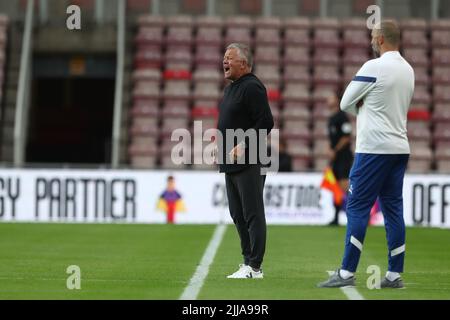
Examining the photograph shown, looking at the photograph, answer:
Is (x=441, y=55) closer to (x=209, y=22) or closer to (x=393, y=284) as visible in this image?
(x=209, y=22)

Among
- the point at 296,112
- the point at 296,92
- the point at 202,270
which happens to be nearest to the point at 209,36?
the point at 296,92

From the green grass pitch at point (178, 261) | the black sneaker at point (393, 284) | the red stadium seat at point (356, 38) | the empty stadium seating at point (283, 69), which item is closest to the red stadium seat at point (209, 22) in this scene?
the empty stadium seating at point (283, 69)

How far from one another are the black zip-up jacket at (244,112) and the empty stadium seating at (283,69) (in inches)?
571

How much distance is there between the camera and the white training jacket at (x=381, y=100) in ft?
29.0

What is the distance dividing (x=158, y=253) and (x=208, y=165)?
1035 cm

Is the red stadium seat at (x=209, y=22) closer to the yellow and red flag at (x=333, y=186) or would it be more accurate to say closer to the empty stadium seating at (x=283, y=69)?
the empty stadium seating at (x=283, y=69)

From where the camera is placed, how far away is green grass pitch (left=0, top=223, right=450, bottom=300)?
8.58m

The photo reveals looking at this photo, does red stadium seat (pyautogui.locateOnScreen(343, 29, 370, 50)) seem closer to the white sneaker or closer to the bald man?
the white sneaker

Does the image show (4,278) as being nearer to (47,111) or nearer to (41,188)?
(41,188)

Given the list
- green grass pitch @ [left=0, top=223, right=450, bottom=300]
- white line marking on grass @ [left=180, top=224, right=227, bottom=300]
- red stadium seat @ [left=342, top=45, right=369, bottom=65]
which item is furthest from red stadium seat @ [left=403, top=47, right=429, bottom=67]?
white line marking on grass @ [left=180, top=224, right=227, bottom=300]

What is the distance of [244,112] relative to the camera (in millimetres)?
9703

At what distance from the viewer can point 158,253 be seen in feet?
42.3
